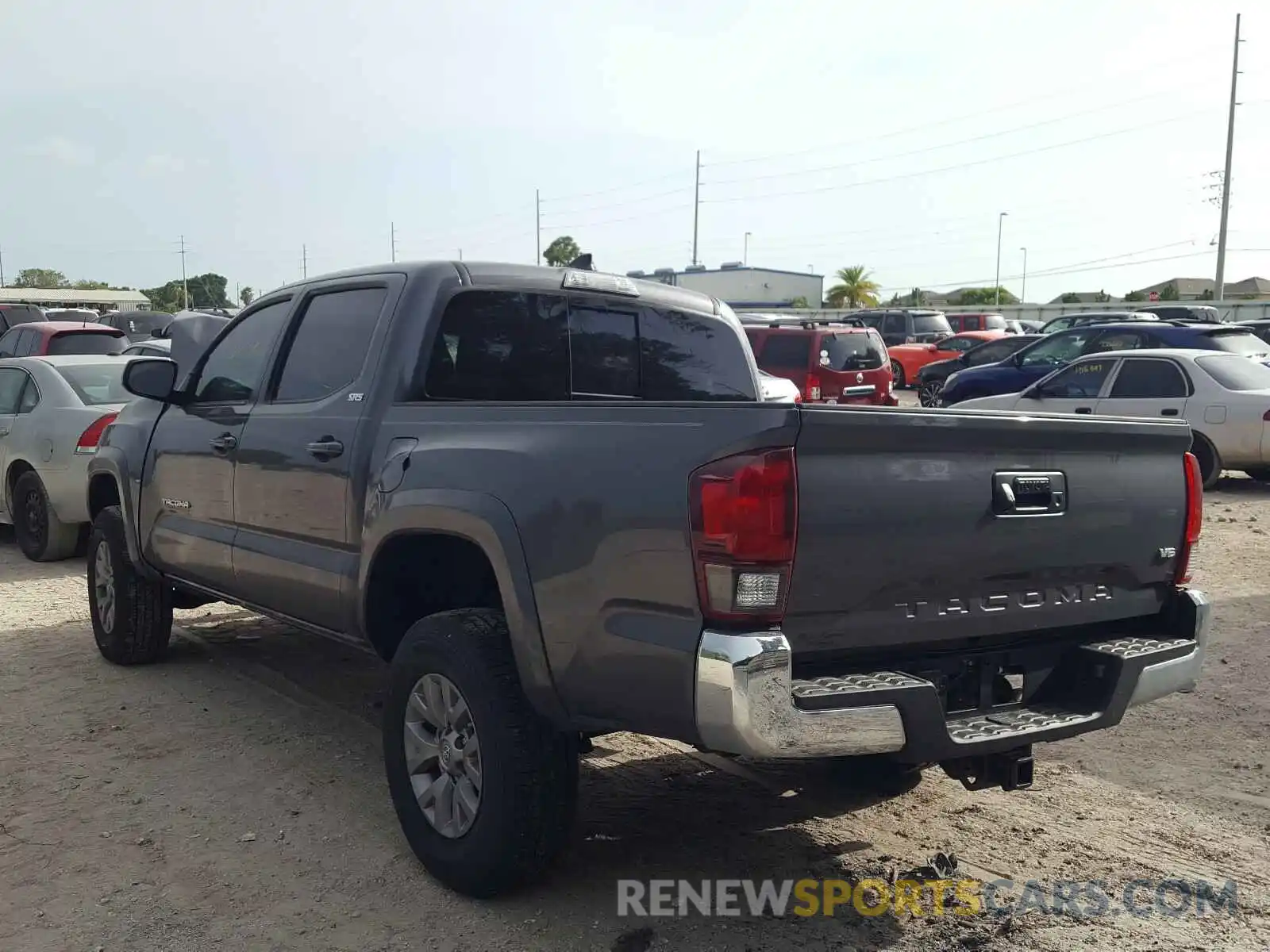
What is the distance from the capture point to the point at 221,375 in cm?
568

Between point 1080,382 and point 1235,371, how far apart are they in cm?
152

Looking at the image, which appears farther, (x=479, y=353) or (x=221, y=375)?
(x=221, y=375)

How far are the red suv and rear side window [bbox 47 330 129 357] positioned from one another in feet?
27.6

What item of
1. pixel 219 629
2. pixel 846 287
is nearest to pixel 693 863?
pixel 219 629

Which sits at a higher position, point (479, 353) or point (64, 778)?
point (479, 353)

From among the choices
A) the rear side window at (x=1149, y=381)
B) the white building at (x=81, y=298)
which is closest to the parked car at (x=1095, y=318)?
the rear side window at (x=1149, y=381)

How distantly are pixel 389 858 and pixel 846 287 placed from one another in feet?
237

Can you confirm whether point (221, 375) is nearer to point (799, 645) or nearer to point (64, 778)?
point (64, 778)

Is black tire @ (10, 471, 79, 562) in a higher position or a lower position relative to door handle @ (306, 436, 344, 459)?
lower

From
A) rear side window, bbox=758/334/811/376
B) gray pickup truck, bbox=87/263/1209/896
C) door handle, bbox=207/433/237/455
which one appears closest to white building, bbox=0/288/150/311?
rear side window, bbox=758/334/811/376

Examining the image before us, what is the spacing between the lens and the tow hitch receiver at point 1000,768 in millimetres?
3545

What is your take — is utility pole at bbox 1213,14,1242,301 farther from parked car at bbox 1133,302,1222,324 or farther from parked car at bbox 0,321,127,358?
parked car at bbox 0,321,127,358

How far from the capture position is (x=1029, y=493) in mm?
3555

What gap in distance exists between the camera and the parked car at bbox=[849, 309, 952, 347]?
32094 millimetres
